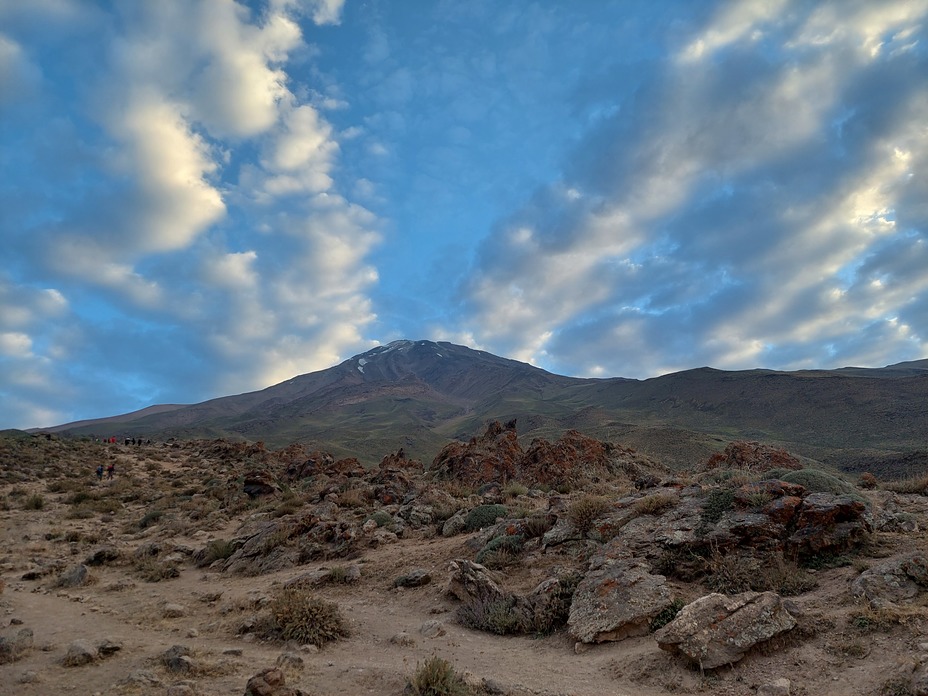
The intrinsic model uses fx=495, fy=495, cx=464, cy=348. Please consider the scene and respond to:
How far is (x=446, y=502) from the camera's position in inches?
651

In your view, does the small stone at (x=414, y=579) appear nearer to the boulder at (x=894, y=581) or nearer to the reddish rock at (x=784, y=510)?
the reddish rock at (x=784, y=510)

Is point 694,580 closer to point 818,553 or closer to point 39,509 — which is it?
point 818,553

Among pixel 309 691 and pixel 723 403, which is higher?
pixel 723 403

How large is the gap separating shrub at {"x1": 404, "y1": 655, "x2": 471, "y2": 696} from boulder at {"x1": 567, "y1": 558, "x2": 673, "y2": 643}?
2.23 metres

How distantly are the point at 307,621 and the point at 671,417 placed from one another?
8609 cm

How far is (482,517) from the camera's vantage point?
13.7m

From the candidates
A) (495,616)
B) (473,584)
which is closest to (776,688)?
(495,616)

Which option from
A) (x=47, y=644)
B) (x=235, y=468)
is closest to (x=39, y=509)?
(x=235, y=468)

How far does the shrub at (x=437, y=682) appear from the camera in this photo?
5.51 metres

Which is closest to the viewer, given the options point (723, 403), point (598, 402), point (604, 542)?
point (604, 542)

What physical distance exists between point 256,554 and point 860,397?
84556mm

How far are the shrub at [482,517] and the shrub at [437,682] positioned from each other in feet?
25.4

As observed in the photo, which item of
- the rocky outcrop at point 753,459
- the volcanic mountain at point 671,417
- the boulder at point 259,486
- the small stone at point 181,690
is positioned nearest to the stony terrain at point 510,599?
the small stone at point 181,690

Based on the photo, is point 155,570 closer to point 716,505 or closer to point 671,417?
point 716,505
